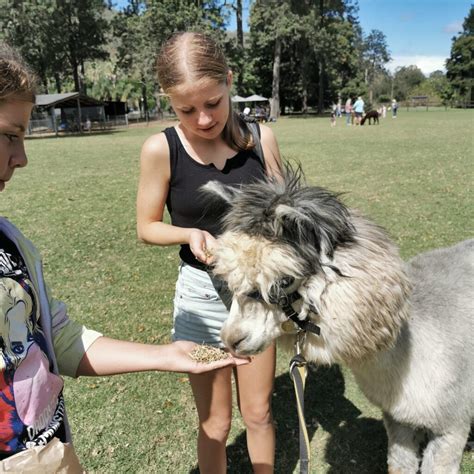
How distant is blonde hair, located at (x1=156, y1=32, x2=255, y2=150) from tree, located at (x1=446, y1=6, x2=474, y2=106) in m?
74.6

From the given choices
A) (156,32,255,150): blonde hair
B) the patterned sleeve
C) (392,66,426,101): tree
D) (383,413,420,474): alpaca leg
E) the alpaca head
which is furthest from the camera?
(392,66,426,101): tree

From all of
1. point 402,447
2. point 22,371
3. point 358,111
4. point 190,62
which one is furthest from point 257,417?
point 358,111

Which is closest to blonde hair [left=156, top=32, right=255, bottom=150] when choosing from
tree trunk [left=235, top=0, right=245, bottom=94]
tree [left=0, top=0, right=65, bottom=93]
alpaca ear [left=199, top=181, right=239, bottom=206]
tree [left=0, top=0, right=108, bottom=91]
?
alpaca ear [left=199, top=181, right=239, bottom=206]

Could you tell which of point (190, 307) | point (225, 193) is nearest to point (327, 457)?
point (190, 307)

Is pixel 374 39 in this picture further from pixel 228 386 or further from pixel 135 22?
pixel 228 386

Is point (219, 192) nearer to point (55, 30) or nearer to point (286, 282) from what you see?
point (286, 282)

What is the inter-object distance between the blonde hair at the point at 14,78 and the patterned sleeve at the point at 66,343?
2.60 ft

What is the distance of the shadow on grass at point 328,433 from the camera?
131 inches

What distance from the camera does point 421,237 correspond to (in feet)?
23.2

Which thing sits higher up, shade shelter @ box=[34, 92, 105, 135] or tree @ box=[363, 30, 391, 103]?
tree @ box=[363, 30, 391, 103]

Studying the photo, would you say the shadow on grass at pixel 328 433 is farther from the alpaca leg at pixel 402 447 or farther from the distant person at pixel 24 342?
the distant person at pixel 24 342

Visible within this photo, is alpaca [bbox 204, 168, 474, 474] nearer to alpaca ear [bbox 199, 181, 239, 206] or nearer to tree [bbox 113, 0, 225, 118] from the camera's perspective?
alpaca ear [bbox 199, 181, 239, 206]

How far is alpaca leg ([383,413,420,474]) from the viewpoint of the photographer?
285 cm

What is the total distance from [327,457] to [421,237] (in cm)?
458
